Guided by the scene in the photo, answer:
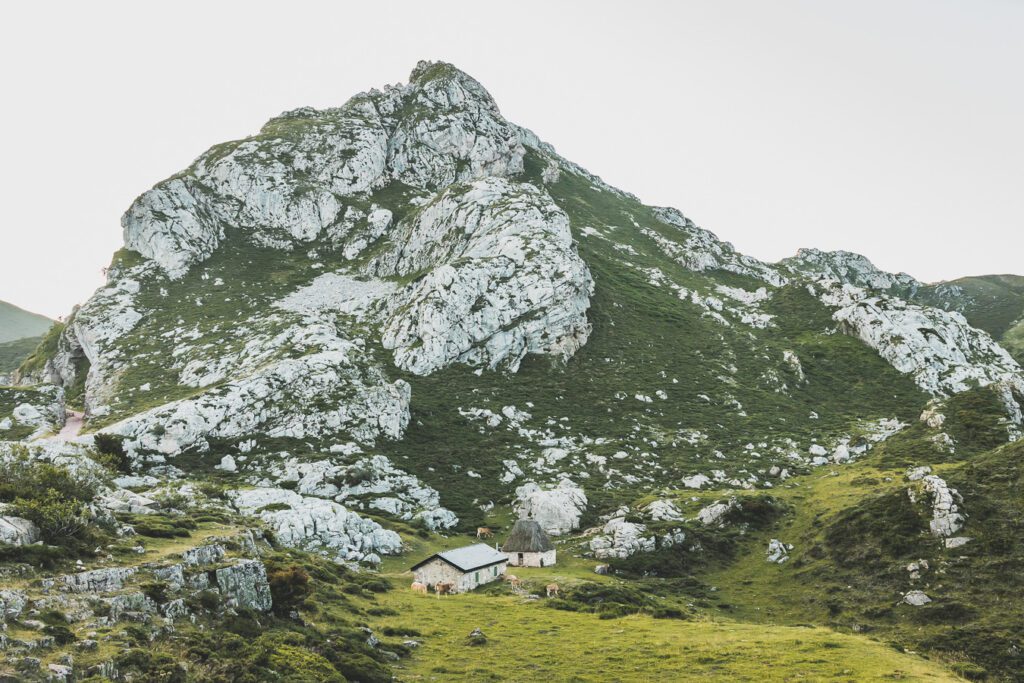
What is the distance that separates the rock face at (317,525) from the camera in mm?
55688

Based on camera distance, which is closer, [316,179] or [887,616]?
[887,616]

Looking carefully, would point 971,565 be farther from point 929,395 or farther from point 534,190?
point 534,190

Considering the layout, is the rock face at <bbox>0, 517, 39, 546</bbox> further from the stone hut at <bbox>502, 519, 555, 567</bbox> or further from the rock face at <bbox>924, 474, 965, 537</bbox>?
the rock face at <bbox>924, 474, 965, 537</bbox>

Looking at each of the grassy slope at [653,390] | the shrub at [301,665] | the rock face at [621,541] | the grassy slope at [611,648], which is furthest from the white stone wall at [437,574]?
the shrub at [301,665]

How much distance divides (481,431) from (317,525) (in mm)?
34812

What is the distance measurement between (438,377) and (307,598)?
67906mm

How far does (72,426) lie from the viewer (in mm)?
87812

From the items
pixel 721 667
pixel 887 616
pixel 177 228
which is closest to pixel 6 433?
pixel 177 228

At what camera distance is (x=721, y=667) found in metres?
31.2

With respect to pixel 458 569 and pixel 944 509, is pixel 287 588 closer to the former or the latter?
pixel 458 569

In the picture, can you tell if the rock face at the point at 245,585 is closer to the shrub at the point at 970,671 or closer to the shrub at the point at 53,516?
the shrub at the point at 53,516

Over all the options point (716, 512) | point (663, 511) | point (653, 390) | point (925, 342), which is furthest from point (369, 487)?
point (925, 342)

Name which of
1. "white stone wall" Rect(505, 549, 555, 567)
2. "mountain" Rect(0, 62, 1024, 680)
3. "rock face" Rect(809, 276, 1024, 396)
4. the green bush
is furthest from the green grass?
"rock face" Rect(809, 276, 1024, 396)

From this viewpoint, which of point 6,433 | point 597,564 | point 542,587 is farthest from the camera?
point 6,433
